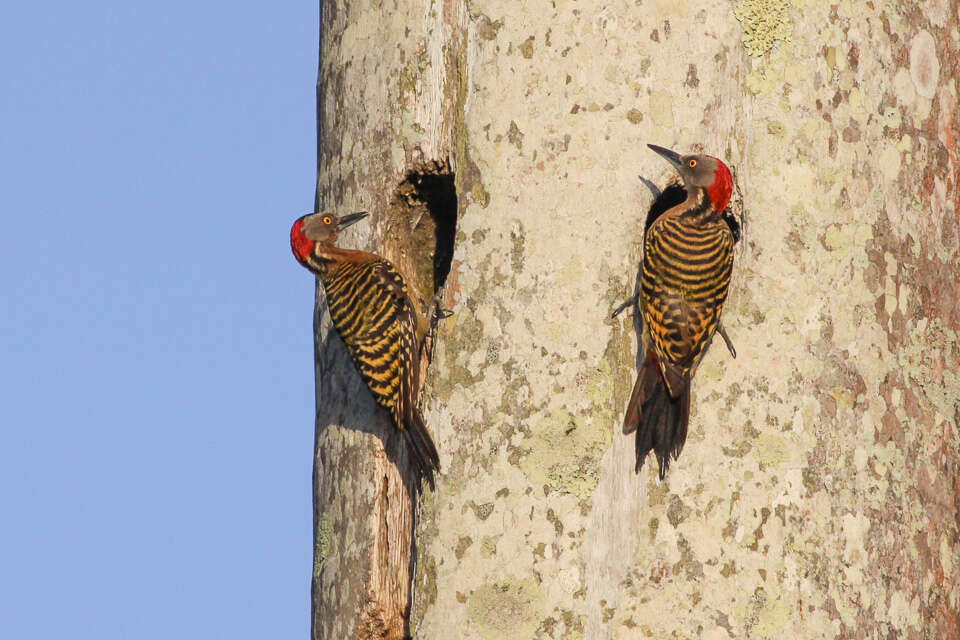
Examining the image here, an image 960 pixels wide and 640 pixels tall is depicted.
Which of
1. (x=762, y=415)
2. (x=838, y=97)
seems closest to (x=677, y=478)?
(x=762, y=415)

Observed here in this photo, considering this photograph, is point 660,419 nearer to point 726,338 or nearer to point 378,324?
point 726,338

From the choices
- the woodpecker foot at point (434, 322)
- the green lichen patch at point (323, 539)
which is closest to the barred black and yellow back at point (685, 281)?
the woodpecker foot at point (434, 322)

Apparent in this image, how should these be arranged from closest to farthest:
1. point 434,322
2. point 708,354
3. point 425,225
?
1. point 708,354
2. point 434,322
3. point 425,225

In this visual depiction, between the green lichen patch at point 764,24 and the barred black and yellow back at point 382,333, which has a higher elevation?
the green lichen patch at point 764,24

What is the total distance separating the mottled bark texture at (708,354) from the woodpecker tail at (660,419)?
1.5 inches

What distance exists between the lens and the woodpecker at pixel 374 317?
4.45 m

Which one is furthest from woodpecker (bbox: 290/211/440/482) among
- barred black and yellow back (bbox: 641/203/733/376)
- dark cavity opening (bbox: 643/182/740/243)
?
dark cavity opening (bbox: 643/182/740/243)

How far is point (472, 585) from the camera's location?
416cm

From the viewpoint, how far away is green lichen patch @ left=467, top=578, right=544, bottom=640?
4.05 m

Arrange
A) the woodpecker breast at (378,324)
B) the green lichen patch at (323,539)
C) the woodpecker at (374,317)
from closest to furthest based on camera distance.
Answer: the woodpecker at (374,317)
the woodpecker breast at (378,324)
the green lichen patch at (323,539)

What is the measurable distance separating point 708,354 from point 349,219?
1353 mm

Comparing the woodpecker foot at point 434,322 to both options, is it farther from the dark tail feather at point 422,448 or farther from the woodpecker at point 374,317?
the dark tail feather at point 422,448

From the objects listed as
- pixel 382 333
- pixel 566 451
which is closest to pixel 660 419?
pixel 566 451

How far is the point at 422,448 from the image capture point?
4.37 metres
